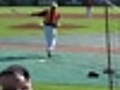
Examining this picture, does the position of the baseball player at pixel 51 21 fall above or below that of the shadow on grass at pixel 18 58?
above

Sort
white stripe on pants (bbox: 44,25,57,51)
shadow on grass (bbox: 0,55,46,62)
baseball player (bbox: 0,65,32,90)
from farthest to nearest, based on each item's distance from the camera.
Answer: white stripe on pants (bbox: 44,25,57,51), shadow on grass (bbox: 0,55,46,62), baseball player (bbox: 0,65,32,90)

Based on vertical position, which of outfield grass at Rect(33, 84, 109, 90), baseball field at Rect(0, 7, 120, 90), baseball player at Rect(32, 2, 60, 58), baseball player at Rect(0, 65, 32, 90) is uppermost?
baseball player at Rect(0, 65, 32, 90)

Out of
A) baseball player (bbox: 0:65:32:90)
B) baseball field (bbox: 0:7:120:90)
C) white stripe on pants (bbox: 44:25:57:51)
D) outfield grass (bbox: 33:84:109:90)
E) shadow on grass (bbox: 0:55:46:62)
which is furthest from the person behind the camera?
white stripe on pants (bbox: 44:25:57:51)

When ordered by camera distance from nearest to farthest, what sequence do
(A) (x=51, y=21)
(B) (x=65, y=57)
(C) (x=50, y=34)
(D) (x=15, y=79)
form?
(D) (x=15, y=79), (A) (x=51, y=21), (C) (x=50, y=34), (B) (x=65, y=57)

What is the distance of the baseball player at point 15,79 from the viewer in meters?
2.52

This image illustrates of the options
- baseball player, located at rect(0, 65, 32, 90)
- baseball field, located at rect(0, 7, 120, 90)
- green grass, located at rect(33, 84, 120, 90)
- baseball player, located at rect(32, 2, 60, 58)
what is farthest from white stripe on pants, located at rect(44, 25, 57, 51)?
baseball player, located at rect(0, 65, 32, 90)

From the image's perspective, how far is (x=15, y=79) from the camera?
8.32ft

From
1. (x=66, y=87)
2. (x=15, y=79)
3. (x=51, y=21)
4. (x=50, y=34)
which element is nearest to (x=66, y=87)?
(x=66, y=87)

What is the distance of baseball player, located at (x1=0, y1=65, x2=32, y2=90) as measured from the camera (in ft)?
8.25

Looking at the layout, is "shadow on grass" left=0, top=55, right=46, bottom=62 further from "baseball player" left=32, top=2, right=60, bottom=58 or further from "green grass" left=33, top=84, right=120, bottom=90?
"green grass" left=33, top=84, right=120, bottom=90

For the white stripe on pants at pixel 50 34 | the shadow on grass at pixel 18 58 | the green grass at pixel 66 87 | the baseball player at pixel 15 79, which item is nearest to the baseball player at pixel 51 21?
the white stripe on pants at pixel 50 34

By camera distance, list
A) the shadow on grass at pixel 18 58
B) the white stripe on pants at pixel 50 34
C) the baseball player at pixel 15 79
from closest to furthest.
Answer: the baseball player at pixel 15 79 → the shadow on grass at pixel 18 58 → the white stripe on pants at pixel 50 34

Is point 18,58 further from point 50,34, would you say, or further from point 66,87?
point 66,87

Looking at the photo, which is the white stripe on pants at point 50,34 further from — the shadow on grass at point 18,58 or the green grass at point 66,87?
the green grass at point 66,87
